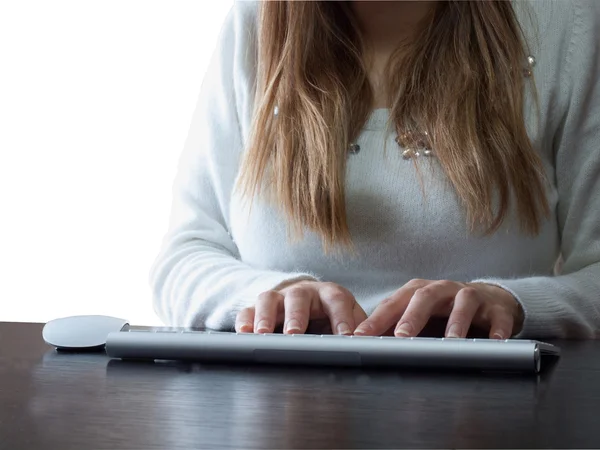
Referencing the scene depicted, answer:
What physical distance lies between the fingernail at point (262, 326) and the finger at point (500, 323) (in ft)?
0.64

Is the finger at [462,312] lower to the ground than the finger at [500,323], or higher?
higher

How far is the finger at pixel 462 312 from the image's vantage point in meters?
0.78

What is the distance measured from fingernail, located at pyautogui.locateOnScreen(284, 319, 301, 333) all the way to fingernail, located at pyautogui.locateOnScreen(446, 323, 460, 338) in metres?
0.13

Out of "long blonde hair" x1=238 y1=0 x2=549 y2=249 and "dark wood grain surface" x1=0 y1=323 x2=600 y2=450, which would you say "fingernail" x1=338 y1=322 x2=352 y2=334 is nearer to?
"dark wood grain surface" x1=0 y1=323 x2=600 y2=450

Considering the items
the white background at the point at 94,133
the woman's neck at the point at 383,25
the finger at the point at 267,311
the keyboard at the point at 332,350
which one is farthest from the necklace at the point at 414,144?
the white background at the point at 94,133

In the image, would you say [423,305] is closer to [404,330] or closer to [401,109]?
[404,330]

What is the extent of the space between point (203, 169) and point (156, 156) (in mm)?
844

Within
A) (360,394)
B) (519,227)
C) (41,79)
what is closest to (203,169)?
(519,227)

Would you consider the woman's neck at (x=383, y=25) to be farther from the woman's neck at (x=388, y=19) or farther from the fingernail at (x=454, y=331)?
the fingernail at (x=454, y=331)

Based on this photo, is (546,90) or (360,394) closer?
(360,394)

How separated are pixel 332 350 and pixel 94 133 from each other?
1514 millimetres

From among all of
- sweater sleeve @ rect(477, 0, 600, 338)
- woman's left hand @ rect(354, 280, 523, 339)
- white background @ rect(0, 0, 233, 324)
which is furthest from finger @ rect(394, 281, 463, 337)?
white background @ rect(0, 0, 233, 324)

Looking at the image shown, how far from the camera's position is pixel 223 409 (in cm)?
55

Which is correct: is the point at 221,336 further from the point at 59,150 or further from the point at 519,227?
the point at 59,150
